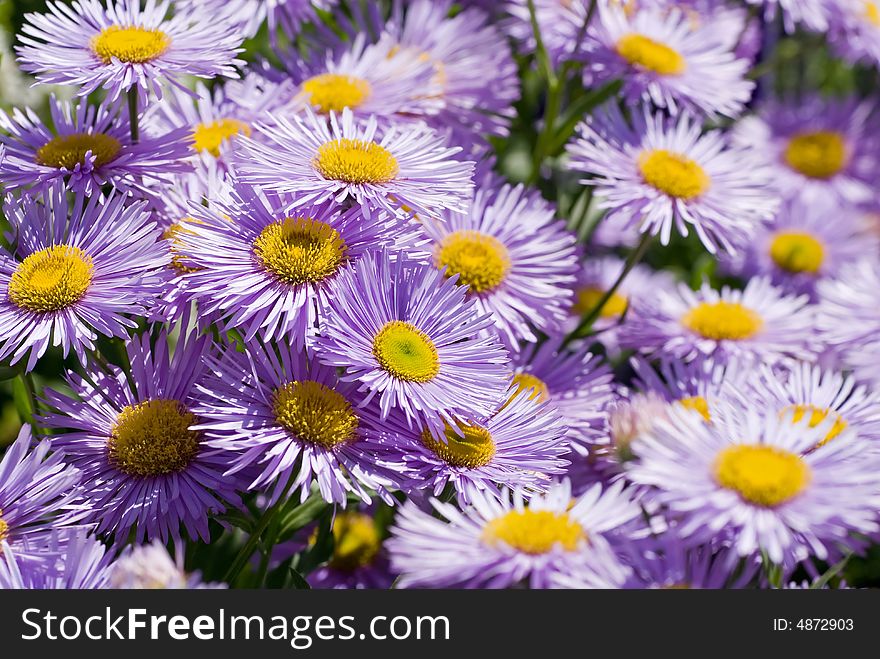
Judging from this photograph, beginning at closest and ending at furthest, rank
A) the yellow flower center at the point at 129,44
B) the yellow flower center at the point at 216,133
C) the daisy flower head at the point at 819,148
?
1. the yellow flower center at the point at 129,44
2. the yellow flower center at the point at 216,133
3. the daisy flower head at the point at 819,148

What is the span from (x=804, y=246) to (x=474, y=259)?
3.43ft

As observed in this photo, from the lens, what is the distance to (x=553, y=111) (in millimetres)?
1443

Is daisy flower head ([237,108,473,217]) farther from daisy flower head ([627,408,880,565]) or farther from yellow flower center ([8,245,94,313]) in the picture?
daisy flower head ([627,408,880,565])

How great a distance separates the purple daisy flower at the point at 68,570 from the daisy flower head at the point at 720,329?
0.83 meters

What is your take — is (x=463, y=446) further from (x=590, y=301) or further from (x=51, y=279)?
(x=590, y=301)

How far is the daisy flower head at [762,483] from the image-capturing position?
2.54 ft

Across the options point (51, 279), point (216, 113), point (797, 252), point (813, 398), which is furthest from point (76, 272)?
point (797, 252)

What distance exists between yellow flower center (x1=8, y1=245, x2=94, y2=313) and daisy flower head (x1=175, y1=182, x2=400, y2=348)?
105 millimetres

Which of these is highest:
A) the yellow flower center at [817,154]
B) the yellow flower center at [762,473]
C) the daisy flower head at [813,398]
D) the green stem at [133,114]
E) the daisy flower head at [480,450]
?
the yellow flower center at [817,154]

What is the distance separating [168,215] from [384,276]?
0.31 meters

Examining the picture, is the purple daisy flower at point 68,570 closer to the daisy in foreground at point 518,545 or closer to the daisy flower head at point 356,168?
the daisy in foreground at point 518,545

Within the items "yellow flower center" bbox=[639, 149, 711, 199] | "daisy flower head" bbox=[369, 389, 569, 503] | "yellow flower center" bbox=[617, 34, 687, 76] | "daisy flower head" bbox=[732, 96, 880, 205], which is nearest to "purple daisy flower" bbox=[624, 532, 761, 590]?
"daisy flower head" bbox=[369, 389, 569, 503]


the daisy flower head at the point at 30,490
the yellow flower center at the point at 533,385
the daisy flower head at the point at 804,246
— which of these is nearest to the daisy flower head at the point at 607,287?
Answer: the daisy flower head at the point at 804,246

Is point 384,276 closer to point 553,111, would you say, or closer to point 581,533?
point 581,533
